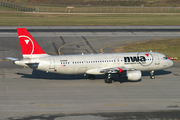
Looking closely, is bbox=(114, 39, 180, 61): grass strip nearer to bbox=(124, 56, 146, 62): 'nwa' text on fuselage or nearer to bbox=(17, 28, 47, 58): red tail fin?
bbox=(124, 56, 146, 62): 'nwa' text on fuselage

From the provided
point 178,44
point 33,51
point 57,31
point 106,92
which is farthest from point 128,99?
point 57,31

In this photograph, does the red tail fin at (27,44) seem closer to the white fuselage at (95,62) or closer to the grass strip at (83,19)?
the white fuselage at (95,62)

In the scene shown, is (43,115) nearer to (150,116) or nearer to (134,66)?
(150,116)

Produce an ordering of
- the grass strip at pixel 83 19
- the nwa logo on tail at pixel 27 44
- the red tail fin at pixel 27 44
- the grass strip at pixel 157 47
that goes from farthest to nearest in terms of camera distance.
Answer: the grass strip at pixel 83 19 < the grass strip at pixel 157 47 < the nwa logo on tail at pixel 27 44 < the red tail fin at pixel 27 44

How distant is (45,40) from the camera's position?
83312mm

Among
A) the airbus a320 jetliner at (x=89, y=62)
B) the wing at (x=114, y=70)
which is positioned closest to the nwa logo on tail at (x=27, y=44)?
the airbus a320 jetliner at (x=89, y=62)

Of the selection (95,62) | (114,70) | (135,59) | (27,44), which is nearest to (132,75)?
(114,70)

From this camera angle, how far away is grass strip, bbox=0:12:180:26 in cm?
10862

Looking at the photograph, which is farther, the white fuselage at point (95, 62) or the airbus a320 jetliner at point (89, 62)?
Result: the white fuselage at point (95, 62)

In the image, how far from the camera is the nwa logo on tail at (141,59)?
5085 cm

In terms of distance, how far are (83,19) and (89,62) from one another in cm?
6964

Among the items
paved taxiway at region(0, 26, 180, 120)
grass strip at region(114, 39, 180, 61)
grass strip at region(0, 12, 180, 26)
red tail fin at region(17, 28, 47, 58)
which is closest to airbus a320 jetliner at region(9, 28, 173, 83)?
red tail fin at region(17, 28, 47, 58)

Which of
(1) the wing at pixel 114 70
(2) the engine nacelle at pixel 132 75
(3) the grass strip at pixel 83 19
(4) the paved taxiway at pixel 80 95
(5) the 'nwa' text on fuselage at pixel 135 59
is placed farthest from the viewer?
(3) the grass strip at pixel 83 19

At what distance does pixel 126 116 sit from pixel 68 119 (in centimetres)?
738
